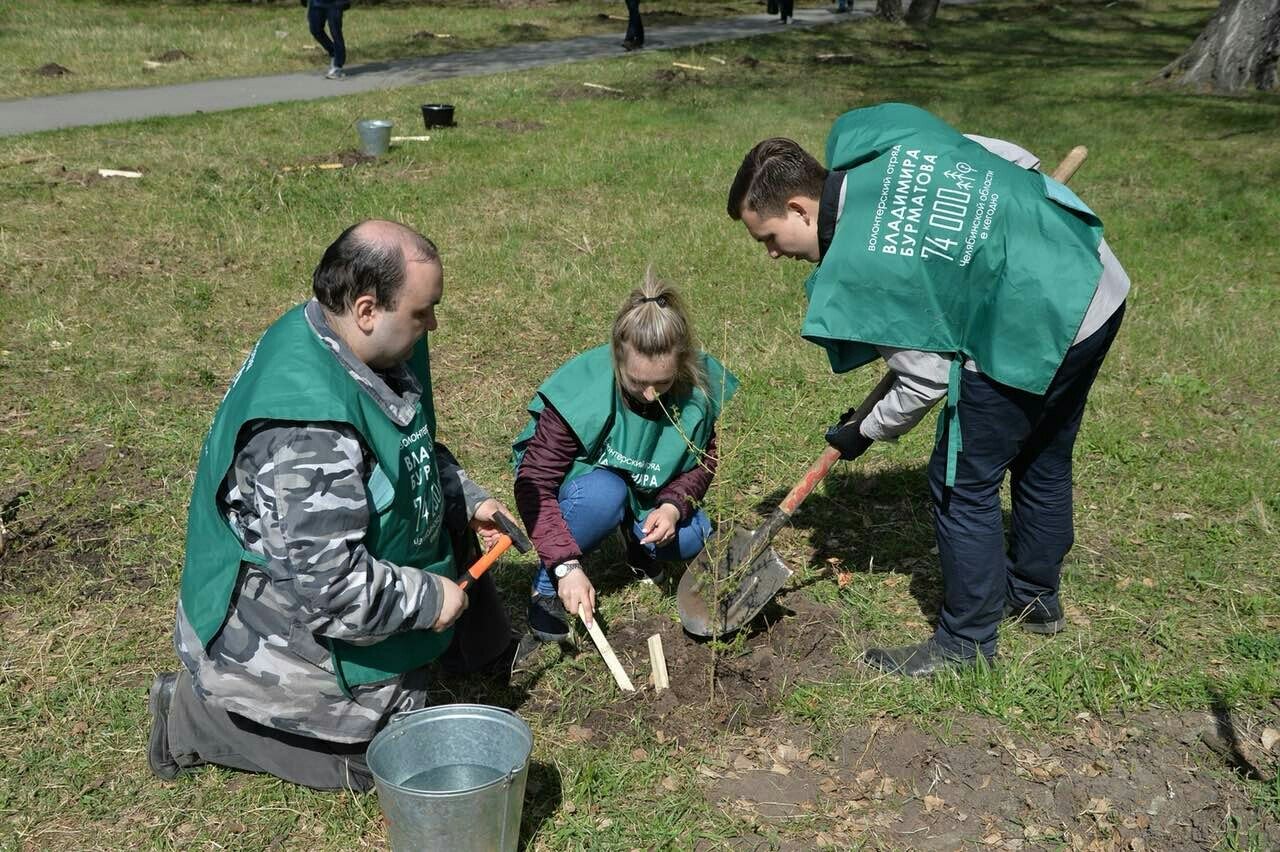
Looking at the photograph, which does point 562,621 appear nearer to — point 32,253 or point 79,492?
point 79,492

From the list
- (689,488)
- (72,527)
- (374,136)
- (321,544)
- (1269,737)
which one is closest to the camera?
(321,544)

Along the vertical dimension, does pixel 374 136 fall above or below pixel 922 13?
below

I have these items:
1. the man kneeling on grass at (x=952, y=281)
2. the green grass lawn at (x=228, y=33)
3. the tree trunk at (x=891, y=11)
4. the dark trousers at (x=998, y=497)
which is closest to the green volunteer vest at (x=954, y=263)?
the man kneeling on grass at (x=952, y=281)

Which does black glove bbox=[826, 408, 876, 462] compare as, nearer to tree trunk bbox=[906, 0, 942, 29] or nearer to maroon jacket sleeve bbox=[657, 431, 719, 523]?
maroon jacket sleeve bbox=[657, 431, 719, 523]

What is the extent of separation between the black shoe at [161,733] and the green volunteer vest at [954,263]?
2.12 metres

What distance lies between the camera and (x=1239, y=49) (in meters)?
13.3

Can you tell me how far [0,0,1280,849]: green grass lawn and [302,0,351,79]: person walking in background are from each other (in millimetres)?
2668

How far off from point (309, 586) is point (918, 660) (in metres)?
2.05

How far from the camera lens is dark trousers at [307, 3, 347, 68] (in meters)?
13.6

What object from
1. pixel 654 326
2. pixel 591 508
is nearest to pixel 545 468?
pixel 591 508

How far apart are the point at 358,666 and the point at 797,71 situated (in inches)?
586

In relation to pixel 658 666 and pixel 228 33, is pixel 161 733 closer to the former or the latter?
pixel 658 666

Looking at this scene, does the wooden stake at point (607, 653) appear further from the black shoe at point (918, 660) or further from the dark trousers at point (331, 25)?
the dark trousers at point (331, 25)

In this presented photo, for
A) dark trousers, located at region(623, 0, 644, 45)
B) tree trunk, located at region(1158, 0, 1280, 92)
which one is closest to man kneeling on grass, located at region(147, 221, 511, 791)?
tree trunk, located at region(1158, 0, 1280, 92)
